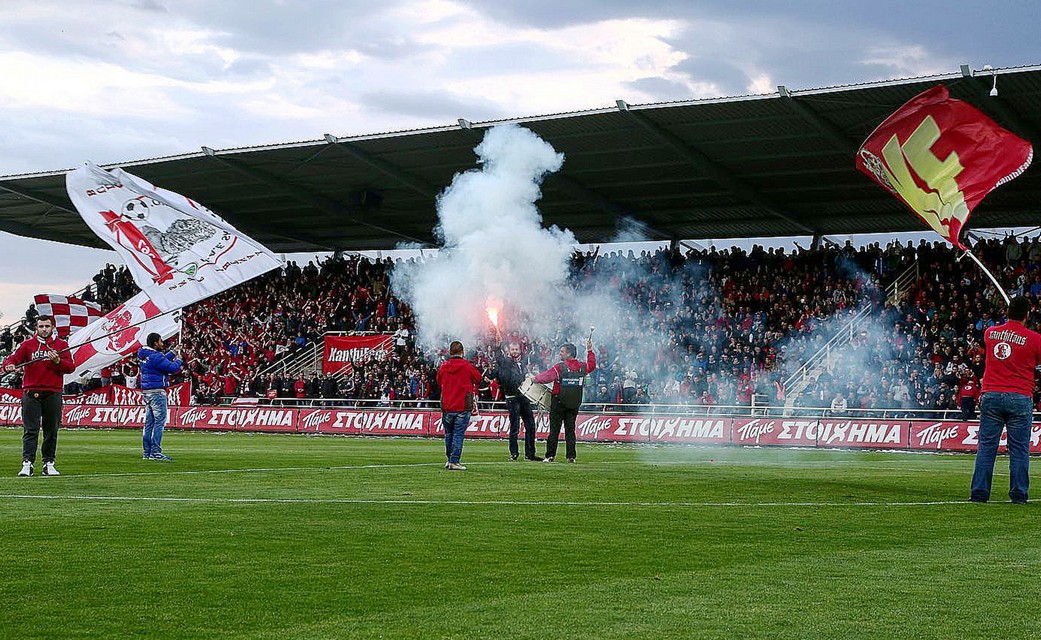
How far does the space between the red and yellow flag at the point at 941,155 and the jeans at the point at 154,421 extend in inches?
532

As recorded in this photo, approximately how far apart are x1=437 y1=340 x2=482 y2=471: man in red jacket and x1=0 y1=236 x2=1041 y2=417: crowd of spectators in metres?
15.8

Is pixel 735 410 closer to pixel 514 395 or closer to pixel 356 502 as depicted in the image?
pixel 514 395

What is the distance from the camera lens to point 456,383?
1928cm

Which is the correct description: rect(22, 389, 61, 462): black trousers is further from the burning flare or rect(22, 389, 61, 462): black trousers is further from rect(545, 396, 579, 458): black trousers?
the burning flare

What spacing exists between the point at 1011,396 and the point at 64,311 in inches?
1068

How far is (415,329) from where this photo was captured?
46.2 m

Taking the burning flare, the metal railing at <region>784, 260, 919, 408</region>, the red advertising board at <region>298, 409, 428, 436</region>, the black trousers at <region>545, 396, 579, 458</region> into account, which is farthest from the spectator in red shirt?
the red advertising board at <region>298, 409, 428, 436</region>

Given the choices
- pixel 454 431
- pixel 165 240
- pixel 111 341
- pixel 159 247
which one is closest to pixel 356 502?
pixel 454 431

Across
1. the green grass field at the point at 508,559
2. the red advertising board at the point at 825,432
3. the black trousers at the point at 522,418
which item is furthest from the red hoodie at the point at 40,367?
the red advertising board at the point at 825,432

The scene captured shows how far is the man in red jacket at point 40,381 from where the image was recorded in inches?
639

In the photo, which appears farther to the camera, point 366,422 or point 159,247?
point 366,422

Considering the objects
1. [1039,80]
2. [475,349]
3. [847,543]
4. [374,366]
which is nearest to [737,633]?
[847,543]

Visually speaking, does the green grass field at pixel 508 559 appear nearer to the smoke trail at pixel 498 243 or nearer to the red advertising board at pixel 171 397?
the smoke trail at pixel 498 243

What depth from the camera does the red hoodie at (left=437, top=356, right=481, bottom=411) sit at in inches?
759
